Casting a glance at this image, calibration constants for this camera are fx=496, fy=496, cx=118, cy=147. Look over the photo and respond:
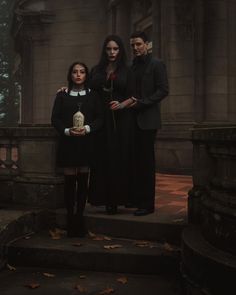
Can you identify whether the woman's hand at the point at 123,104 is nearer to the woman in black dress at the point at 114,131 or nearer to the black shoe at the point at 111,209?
the woman in black dress at the point at 114,131

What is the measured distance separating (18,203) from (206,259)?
3.12m

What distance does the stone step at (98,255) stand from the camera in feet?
14.8

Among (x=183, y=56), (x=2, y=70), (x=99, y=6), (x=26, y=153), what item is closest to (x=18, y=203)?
(x=26, y=153)

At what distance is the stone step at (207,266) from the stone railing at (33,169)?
2216mm

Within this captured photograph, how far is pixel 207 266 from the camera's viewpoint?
3.57 m

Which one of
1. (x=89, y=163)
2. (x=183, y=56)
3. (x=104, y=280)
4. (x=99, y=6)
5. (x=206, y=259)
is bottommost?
(x=104, y=280)

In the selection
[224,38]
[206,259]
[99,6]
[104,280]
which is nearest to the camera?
[206,259]

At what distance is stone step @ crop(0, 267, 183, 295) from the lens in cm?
409

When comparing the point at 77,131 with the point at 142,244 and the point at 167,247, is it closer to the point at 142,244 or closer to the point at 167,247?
the point at 142,244

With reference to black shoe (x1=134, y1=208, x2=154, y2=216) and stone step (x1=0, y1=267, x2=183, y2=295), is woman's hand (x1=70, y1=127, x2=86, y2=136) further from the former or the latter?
stone step (x1=0, y1=267, x2=183, y2=295)

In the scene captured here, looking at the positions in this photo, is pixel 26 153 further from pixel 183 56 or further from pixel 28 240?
pixel 183 56

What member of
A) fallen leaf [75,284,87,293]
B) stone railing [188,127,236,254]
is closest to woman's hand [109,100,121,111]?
stone railing [188,127,236,254]

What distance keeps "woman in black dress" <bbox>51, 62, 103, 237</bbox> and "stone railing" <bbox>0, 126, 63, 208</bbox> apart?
0.72m

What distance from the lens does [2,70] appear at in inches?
1661
